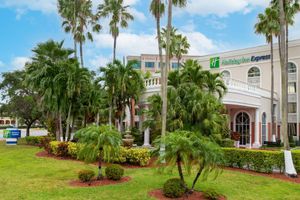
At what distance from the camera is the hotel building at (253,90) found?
87.7 feet

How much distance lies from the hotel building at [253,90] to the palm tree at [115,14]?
14.6ft

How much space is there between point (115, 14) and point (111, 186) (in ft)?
71.9

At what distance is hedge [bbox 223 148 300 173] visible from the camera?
53.0 ft

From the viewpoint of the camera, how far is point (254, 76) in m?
38.8

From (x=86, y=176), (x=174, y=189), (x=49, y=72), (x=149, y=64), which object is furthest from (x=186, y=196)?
(x=149, y=64)

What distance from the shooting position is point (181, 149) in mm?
10172

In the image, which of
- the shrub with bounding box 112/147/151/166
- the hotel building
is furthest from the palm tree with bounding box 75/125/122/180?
the hotel building

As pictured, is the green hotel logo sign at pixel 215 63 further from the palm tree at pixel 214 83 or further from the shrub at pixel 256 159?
the shrub at pixel 256 159

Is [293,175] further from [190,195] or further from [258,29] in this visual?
[258,29]

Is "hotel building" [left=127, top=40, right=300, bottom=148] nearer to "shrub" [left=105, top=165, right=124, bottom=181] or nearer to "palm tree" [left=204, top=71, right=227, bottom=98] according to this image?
"palm tree" [left=204, top=71, right=227, bottom=98]

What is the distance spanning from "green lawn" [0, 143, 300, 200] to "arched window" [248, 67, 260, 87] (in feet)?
81.2

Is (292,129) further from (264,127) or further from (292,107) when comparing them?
(264,127)

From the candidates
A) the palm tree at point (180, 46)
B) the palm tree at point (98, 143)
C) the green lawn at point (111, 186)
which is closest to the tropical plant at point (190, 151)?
the green lawn at point (111, 186)

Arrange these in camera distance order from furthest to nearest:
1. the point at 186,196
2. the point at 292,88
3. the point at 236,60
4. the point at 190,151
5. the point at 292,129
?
the point at 236,60
the point at 292,88
the point at 292,129
the point at 186,196
the point at 190,151
